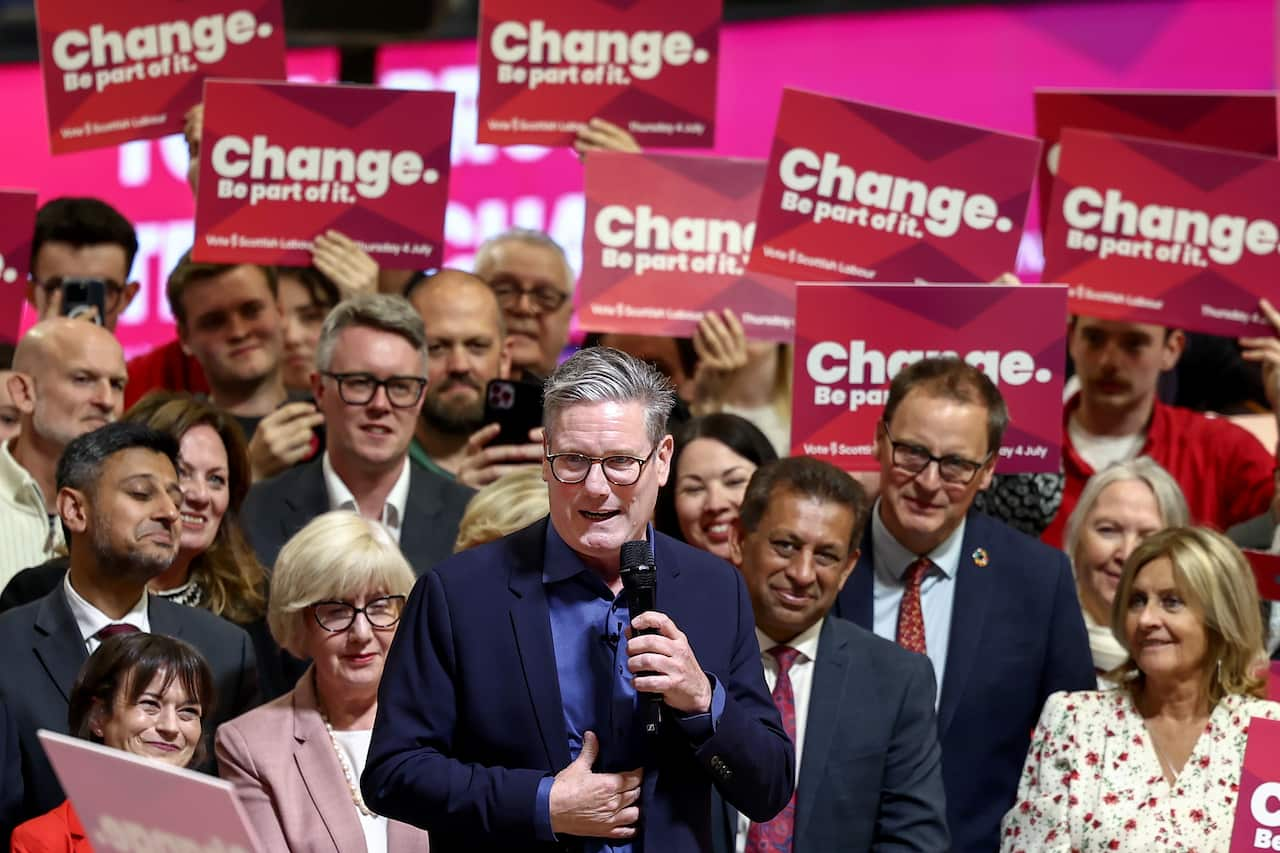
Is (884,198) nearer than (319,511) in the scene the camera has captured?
No

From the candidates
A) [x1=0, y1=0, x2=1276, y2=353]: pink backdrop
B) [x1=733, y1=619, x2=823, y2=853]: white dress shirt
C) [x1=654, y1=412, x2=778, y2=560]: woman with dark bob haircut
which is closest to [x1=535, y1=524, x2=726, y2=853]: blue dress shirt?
[x1=733, y1=619, x2=823, y2=853]: white dress shirt

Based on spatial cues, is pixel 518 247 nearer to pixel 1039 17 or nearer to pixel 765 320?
pixel 765 320


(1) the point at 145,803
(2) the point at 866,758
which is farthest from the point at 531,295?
(1) the point at 145,803

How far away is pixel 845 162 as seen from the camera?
542 cm

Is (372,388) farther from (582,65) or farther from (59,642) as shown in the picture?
(582,65)

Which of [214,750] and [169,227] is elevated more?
[169,227]

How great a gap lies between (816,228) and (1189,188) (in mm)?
1031

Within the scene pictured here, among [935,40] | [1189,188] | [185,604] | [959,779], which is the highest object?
[935,40]

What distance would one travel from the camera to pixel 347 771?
385 cm

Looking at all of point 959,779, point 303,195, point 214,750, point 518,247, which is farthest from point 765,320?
point 214,750

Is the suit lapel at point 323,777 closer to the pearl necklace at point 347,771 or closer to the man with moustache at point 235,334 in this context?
the pearl necklace at point 347,771

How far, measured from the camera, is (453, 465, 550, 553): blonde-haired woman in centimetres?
429

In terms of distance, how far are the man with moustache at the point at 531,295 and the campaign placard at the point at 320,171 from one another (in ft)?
1.39

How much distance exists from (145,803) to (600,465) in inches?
31.1
